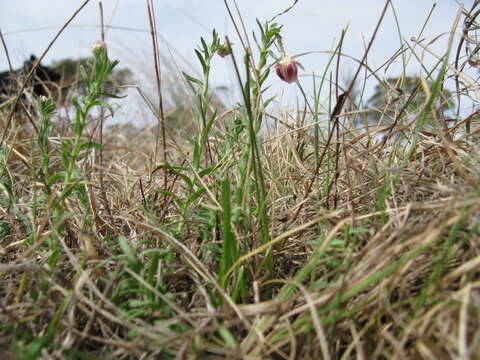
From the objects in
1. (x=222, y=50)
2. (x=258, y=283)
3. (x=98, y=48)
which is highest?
(x=222, y=50)

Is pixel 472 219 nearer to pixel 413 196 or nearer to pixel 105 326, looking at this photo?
pixel 413 196

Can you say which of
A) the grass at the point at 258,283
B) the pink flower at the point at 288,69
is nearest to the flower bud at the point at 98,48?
the grass at the point at 258,283

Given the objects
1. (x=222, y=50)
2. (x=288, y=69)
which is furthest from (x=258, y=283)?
(x=222, y=50)

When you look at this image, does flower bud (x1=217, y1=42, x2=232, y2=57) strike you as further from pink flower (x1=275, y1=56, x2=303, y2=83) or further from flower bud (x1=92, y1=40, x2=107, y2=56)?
flower bud (x1=92, y1=40, x2=107, y2=56)

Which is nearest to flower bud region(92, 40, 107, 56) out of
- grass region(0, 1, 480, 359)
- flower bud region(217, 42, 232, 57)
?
grass region(0, 1, 480, 359)

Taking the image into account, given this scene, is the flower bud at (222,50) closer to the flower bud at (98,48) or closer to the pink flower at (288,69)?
the pink flower at (288,69)

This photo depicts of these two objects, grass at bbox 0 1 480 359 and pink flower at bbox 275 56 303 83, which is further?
pink flower at bbox 275 56 303 83

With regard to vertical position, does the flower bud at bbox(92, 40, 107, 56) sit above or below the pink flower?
below

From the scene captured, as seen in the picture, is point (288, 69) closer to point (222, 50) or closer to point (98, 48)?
point (222, 50)
